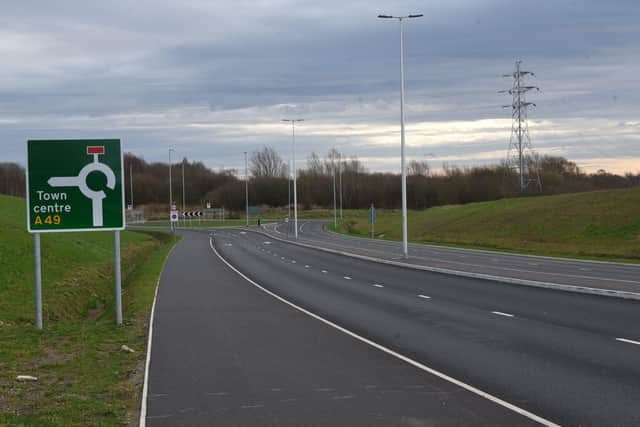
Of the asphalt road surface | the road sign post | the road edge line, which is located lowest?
the road edge line

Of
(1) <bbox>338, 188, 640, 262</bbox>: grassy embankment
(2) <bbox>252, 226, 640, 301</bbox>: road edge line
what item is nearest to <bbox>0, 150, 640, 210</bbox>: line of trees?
(1) <bbox>338, 188, 640, 262</bbox>: grassy embankment

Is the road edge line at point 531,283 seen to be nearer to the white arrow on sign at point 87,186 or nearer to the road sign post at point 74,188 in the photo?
the road sign post at point 74,188

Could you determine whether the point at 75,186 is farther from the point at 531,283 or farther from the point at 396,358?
the point at 531,283

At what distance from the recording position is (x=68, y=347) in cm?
1298

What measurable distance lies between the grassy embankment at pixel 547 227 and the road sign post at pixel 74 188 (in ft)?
95.7

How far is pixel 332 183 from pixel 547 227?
112 metres

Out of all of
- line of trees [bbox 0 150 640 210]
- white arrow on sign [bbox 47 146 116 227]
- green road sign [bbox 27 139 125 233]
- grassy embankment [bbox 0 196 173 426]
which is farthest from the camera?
line of trees [bbox 0 150 640 210]

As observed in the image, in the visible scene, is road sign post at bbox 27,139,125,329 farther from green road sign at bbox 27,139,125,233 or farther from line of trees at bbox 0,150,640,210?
line of trees at bbox 0,150,640,210

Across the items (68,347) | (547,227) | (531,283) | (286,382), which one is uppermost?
(286,382)

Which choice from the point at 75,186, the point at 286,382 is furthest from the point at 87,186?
the point at 286,382

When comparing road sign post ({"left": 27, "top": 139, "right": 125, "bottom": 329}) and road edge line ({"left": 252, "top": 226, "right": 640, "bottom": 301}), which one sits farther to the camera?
road edge line ({"left": 252, "top": 226, "right": 640, "bottom": 301})

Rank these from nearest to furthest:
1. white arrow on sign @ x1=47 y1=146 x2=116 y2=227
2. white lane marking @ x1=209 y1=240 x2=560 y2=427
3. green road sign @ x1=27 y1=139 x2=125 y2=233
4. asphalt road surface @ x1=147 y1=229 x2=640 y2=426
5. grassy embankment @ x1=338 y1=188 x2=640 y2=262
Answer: white lane marking @ x1=209 y1=240 x2=560 y2=427 < asphalt road surface @ x1=147 y1=229 x2=640 y2=426 < green road sign @ x1=27 y1=139 x2=125 y2=233 < white arrow on sign @ x1=47 y1=146 x2=116 y2=227 < grassy embankment @ x1=338 y1=188 x2=640 y2=262

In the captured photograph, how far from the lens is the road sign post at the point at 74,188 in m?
15.1

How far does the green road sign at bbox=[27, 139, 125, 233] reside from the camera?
1514cm
